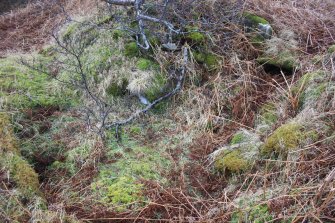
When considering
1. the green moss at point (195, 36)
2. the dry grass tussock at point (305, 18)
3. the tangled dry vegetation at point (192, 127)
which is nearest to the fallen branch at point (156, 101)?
the tangled dry vegetation at point (192, 127)

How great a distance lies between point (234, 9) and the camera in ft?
15.4

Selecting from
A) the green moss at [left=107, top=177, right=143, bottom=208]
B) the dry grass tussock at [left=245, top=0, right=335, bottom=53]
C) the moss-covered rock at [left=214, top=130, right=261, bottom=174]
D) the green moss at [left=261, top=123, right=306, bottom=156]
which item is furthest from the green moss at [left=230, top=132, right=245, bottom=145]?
the dry grass tussock at [left=245, top=0, right=335, bottom=53]

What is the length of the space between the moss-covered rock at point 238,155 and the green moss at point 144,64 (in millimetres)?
1490

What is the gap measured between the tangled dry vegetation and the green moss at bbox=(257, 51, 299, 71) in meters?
0.01

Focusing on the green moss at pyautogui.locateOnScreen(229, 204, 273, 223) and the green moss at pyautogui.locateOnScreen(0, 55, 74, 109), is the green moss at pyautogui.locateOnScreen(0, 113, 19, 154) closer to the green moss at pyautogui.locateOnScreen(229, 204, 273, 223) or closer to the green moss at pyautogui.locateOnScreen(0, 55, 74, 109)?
the green moss at pyautogui.locateOnScreen(0, 55, 74, 109)

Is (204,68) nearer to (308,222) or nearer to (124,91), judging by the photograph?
(124,91)

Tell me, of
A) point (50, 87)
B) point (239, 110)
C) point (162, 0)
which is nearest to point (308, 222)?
point (239, 110)

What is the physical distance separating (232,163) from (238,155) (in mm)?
94

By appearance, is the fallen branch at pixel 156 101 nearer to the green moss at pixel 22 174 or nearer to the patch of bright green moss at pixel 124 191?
the patch of bright green moss at pixel 124 191

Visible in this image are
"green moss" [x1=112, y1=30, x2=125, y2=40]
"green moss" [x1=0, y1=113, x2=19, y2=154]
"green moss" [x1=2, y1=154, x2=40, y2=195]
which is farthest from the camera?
"green moss" [x1=112, y1=30, x2=125, y2=40]

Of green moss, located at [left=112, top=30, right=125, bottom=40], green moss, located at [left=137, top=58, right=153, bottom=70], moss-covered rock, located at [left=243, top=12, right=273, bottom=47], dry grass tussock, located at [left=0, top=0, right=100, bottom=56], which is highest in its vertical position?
moss-covered rock, located at [left=243, top=12, right=273, bottom=47]

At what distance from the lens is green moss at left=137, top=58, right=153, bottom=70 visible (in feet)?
13.8

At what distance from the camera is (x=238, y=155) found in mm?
2980

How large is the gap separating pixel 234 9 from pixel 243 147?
228 cm
